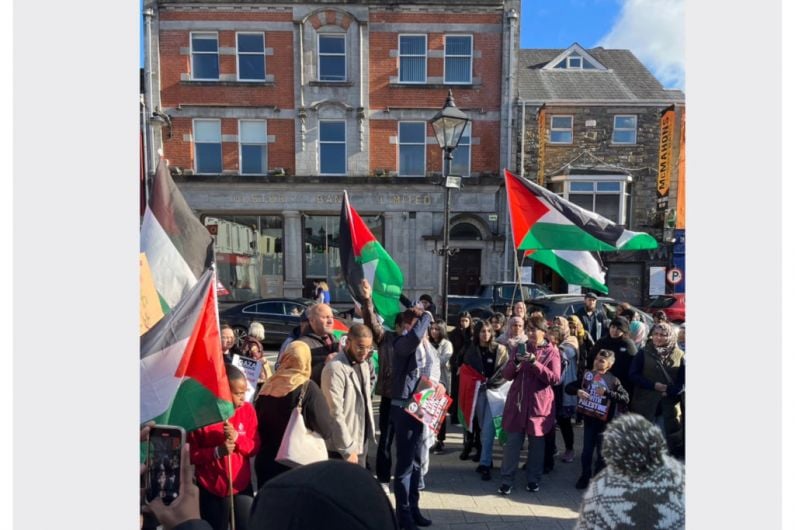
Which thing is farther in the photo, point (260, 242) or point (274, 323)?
point (260, 242)

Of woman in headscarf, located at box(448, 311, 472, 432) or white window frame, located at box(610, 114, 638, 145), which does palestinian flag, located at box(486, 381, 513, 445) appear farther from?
white window frame, located at box(610, 114, 638, 145)

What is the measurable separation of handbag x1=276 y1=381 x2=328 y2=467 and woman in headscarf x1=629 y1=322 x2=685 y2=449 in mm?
3171

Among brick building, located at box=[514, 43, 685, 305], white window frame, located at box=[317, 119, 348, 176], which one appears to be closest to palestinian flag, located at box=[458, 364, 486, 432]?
white window frame, located at box=[317, 119, 348, 176]

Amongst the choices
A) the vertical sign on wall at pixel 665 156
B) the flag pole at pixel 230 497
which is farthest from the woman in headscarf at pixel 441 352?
the vertical sign on wall at pixel 665 156

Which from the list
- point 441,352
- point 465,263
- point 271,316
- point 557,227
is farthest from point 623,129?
point 441,352

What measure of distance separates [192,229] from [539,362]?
11.1ft

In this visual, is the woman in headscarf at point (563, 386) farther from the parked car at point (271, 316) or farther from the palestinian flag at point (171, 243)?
the parked car at point (271, 316)

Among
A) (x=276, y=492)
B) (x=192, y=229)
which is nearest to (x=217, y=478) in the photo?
(x=192, y=229)

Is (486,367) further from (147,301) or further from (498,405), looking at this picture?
(147,301)

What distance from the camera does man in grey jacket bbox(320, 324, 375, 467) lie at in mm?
3268

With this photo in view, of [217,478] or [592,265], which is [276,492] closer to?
[217,478]

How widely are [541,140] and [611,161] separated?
3.00m

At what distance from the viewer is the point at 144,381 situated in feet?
8.30

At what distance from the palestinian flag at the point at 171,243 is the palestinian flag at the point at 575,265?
4.38 m
